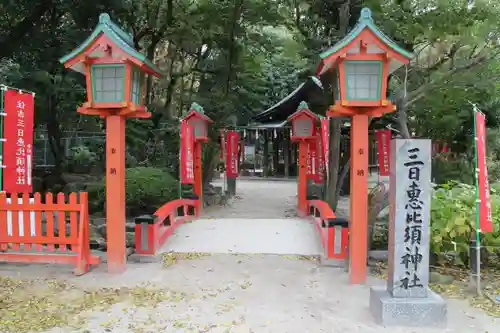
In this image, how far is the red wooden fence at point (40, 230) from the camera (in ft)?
24.5

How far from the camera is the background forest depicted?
11.1 metres

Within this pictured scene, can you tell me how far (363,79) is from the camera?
273 inches

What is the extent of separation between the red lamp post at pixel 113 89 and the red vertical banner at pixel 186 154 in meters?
4.01

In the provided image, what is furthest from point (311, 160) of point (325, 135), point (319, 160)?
point (325, 135)

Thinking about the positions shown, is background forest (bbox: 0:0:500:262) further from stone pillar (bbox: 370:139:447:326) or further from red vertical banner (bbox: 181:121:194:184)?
red vertical banner (bbox: 181:121:194:184)

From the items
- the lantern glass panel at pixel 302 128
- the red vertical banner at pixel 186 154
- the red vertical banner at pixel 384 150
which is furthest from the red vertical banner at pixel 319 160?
the red vertical banner at pixel 186 154

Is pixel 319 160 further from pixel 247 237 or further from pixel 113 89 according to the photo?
pixel 113 89

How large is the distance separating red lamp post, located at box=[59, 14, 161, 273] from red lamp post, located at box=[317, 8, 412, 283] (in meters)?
3.02

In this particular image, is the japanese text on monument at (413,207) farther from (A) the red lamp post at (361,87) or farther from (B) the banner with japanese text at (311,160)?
(B) the banner with japanese text at (311,160)

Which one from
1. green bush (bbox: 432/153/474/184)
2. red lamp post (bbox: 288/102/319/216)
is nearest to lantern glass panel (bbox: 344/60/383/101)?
red lamp post (bbox: 288/102/319/216)

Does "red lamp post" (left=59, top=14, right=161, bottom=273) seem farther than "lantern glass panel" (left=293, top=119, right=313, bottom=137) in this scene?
No

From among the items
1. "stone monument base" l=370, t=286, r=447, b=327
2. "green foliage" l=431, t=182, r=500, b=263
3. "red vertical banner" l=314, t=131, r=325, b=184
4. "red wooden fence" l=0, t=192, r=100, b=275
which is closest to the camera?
"stone monument base" l=370, t=286, r=447, b=327

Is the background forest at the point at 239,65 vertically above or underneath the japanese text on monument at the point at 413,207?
above

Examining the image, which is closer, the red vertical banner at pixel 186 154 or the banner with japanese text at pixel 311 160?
the red vertical banner at pixel 186 154
